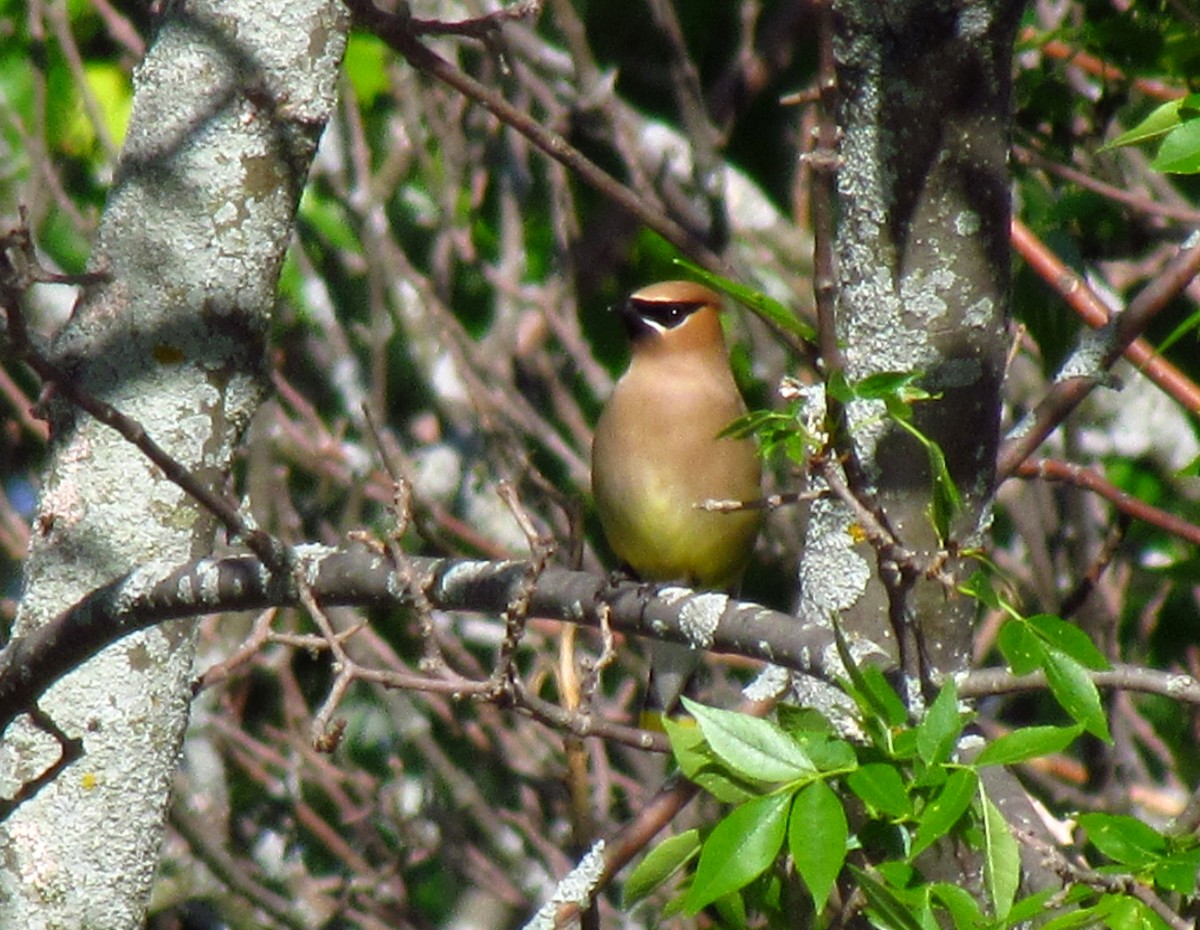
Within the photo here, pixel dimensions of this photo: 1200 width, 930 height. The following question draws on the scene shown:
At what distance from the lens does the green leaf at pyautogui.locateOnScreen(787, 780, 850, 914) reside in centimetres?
167

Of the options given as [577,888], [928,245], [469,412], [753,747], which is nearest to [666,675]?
[469,412]

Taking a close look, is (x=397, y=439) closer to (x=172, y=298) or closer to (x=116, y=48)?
(x=116, y=48)

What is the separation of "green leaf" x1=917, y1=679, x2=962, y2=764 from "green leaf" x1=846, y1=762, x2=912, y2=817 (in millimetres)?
34

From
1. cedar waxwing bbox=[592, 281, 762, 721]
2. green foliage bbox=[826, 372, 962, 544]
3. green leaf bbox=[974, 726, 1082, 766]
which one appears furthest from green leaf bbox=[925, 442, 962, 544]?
cedar waxwing bbox=[592, 281, 762, 721]

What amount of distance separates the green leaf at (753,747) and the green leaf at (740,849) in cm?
2

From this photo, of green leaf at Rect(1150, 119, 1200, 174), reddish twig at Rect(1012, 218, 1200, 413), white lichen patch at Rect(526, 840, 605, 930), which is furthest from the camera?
reddish twig at Rect(1012, 218, 1200, 413)

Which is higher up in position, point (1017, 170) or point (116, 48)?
point (1017, 170)

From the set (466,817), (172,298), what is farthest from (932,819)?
(466,817)

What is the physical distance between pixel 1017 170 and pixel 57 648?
210 cm

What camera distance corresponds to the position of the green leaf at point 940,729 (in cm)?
167

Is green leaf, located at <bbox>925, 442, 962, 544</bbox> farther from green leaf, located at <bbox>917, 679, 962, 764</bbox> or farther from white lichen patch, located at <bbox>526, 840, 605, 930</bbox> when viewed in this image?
white lichen patch, located at <bbox>526, 840, 605, 930</bbox>

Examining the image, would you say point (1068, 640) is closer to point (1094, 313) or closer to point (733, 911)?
point (733, 911)

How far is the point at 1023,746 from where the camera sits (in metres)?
Result: 1.71

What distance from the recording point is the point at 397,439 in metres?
5.64
